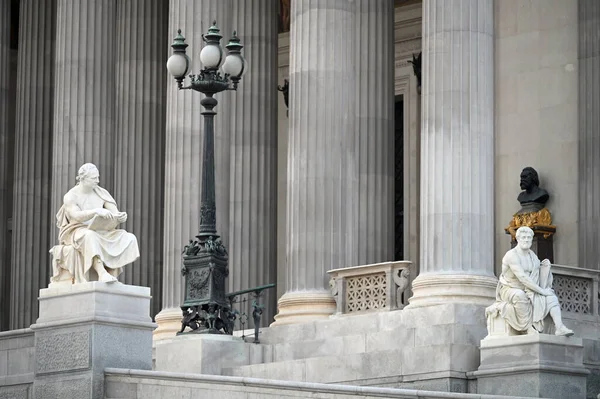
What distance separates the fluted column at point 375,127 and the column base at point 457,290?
488 centimetres

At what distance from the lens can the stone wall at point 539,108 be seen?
159 ft

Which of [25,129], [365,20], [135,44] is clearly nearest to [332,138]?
[365,20]

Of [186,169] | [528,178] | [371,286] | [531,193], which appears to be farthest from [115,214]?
[531,193]

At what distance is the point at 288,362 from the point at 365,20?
10768 mm

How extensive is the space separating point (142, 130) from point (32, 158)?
285 inches

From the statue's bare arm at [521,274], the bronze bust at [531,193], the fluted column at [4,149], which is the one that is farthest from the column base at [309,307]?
the fluted column at [4,149]

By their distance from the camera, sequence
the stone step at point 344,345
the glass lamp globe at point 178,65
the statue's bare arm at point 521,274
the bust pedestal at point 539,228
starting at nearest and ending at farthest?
the statue's bare arm at point 521,274 < the stone step at point 344,345 < the glass lamp globe at point 178,65 < the bust pedestal at point 539,228

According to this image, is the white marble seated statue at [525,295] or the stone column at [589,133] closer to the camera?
the white marble seated statue at [525,295]

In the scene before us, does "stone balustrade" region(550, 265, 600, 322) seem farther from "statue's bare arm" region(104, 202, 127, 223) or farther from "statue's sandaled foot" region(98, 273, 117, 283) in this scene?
"statue's sandaled foot" region(98, 273, 117, 283)

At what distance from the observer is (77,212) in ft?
120

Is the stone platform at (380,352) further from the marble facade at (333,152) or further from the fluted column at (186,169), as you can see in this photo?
the fluted column at (186,169)

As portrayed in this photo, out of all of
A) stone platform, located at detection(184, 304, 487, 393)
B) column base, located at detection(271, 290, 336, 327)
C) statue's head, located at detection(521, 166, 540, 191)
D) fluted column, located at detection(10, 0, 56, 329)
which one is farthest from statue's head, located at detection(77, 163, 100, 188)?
fluted column, located at detection(10, 0, 56, 329)

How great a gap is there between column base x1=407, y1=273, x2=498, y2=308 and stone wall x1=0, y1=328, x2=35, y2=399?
341 inches

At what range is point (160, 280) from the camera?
5756cm
